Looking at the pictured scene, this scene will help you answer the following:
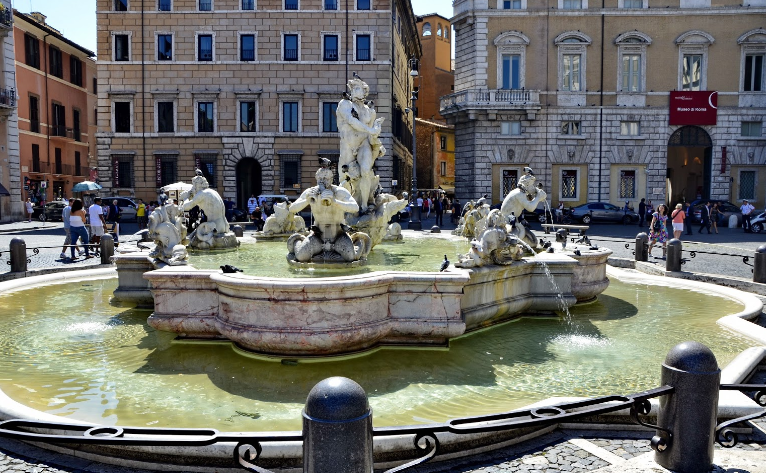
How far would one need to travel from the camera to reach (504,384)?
5.58 meters

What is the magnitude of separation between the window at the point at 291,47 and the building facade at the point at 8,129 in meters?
12.8

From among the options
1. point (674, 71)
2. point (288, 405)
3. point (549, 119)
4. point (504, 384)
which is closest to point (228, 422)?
point (288, 405)

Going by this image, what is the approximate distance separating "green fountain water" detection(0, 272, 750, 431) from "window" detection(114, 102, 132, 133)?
28.2m

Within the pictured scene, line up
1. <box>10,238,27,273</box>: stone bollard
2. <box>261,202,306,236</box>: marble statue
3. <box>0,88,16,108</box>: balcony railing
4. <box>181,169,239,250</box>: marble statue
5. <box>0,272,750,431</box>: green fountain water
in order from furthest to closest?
<box>0,88,16,108</box>: balcony railing, <box>261,202,306,236</box>: marble statue, <box>10,238,27,273</box>: stone bollard, <box>181,169,239,250</box>: marble statue, <box>0,272,750,431</box>: green fountain water

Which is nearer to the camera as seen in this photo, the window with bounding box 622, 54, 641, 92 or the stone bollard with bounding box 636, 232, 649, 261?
the stone bollard with bounding box 636, 232, 649, 261

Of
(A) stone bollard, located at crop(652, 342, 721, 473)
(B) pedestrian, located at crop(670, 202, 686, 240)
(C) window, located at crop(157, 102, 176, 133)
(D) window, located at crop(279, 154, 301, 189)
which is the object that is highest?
(C) window, located at crop(157, 102, 176, 133)

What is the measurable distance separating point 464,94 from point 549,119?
14.3 feet

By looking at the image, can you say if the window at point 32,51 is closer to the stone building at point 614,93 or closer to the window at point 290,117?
the window at point 290,117

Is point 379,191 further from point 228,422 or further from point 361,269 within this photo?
point 228,422

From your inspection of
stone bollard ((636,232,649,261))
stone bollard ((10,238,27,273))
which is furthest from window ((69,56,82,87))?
stone bollard ((636,232,649,261))

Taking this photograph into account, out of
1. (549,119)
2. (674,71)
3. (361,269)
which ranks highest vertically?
(674,71)

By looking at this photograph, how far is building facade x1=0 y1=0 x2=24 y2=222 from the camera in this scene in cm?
3027

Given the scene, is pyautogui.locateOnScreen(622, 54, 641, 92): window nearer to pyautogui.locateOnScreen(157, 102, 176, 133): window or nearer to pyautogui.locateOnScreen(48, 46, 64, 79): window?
pyautogui.locateOnScreen(157, 102, 176, 133): window

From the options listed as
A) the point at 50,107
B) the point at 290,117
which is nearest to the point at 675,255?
the point at 290,117
